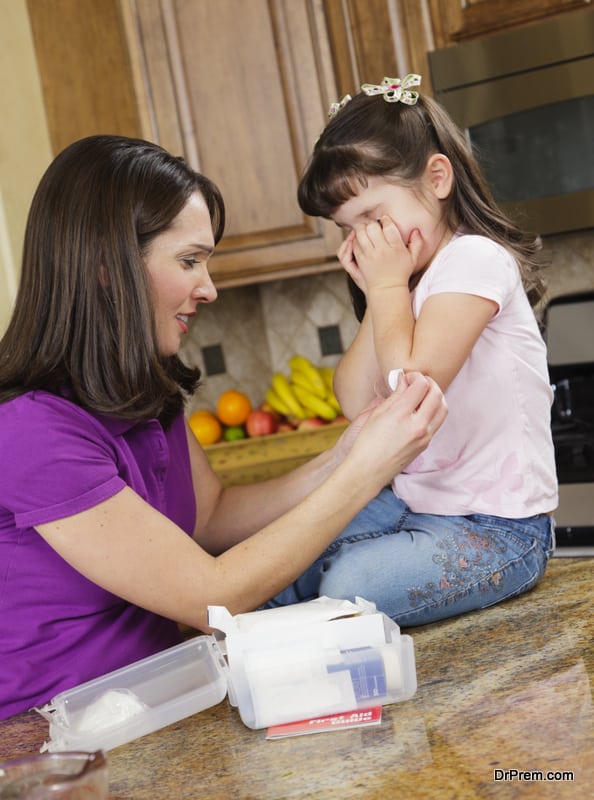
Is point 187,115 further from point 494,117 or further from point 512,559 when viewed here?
point 512,559

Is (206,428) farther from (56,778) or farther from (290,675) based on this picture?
(56,778)

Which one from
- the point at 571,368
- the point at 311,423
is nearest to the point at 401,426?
the point at 571,368

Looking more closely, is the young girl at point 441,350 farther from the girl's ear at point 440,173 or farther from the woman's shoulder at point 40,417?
the woman's shoulder at point 40,417

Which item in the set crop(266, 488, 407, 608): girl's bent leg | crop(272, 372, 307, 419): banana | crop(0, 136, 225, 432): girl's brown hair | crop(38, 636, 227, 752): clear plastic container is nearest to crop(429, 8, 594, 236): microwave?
crop(272, 372, 307, 419): banana

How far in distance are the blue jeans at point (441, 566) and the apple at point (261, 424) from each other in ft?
5.32

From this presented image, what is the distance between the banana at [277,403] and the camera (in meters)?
3.09

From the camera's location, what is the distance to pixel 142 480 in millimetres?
1309

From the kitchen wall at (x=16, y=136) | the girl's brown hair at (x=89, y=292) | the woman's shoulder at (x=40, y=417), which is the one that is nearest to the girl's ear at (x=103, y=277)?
the girl's brown hair at (x=89, y=292)

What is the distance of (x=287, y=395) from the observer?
10.2 feet

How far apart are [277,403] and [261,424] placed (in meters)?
0.13

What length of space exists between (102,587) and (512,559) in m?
0.53

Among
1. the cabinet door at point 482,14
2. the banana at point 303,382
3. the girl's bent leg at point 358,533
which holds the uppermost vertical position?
the cabinet door at point 482,14

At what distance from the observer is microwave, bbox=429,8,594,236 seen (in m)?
2.53

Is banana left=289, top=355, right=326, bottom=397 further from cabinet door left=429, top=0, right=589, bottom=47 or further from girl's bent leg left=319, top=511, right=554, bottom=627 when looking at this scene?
girl's bent leg left=319, top=511, right=554, bottom=627
